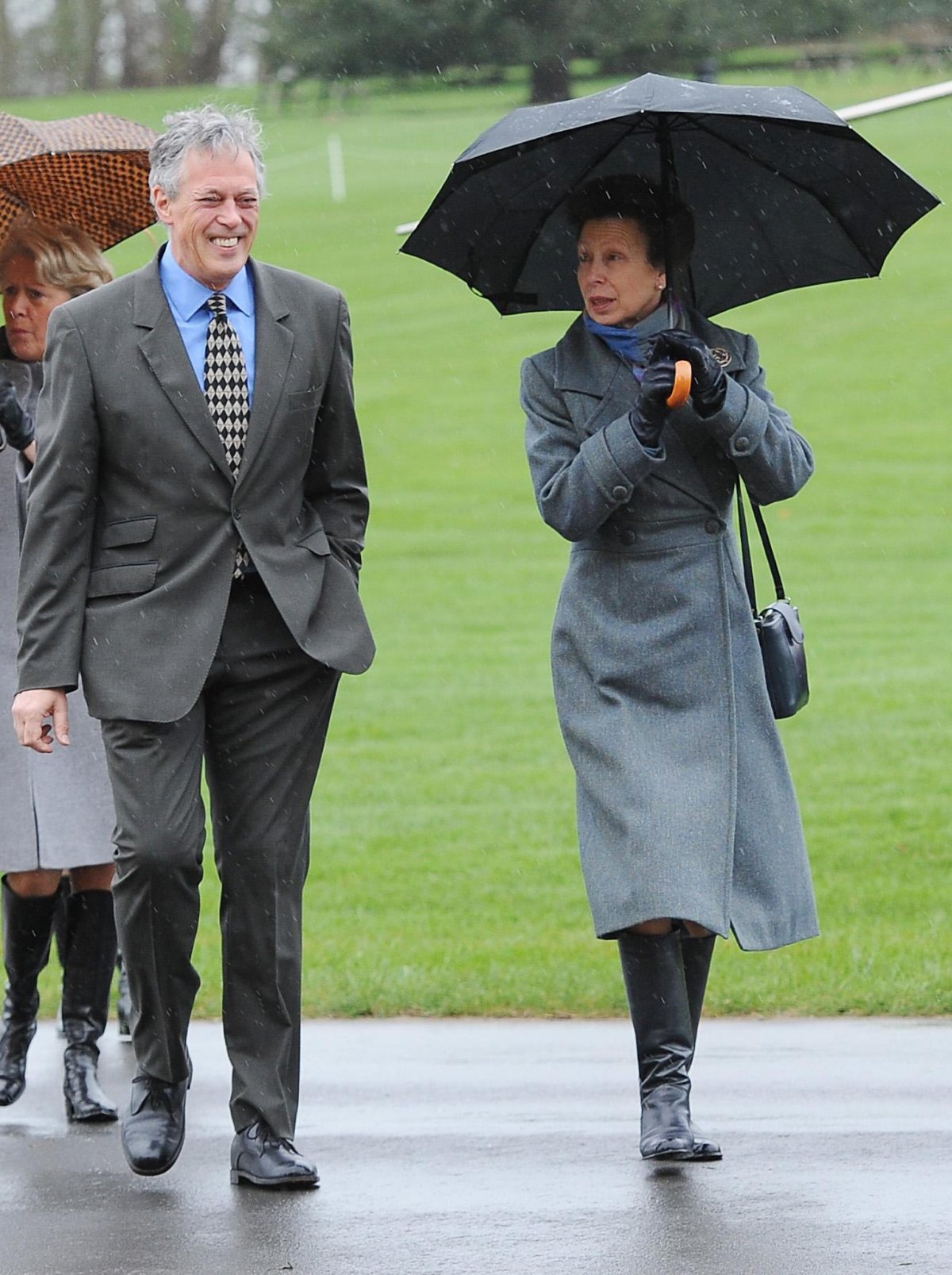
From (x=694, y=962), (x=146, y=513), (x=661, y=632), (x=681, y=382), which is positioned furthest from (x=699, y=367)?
(x=694, y=962)

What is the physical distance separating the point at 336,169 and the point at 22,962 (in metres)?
50.4

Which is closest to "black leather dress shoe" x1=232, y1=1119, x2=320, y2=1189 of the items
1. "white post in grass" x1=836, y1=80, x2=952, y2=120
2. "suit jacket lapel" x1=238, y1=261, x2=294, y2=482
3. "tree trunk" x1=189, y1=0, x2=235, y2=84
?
"suit jacket lapel" x1=238, y1=261, x2=294, y2=482

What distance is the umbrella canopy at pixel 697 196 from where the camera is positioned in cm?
533

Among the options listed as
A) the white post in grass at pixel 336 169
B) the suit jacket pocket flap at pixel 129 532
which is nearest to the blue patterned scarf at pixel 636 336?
the suit jacket pocket flap at pixel 129 532

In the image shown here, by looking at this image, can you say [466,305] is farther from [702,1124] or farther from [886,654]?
[702,1124]

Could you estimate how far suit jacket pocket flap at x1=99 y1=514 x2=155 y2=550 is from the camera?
16.5 feet

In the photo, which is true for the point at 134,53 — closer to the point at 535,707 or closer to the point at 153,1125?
the point at 535,707

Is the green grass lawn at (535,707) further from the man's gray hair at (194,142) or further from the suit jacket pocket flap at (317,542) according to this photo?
the man's gray hair at (194,142)

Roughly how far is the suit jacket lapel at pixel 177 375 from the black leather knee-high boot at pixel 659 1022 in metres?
1.40

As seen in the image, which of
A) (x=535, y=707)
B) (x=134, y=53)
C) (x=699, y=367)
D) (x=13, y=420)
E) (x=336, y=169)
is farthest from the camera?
(x=134, y=53)

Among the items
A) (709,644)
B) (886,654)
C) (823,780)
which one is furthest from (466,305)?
(709,644)

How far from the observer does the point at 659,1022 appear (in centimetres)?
530

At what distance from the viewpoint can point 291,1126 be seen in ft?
17.0

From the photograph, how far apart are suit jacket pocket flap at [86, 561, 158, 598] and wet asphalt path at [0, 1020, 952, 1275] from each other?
1279 mm
